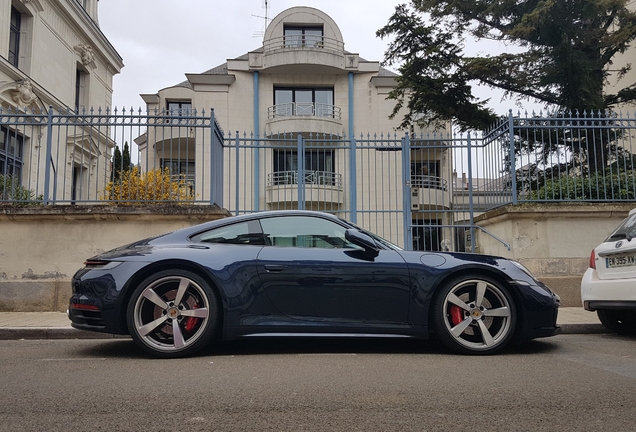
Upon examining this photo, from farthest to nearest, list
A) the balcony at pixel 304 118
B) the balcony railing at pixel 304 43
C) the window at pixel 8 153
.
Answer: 1. the balcony railing at pixel 304 43
2. the balcony at pixel 304 118
3. the window at pixel 8 153

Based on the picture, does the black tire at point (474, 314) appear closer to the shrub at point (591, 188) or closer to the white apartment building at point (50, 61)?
the shrub at point (591, 188)

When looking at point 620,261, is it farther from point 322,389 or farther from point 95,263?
point 95,263

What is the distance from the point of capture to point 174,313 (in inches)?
180

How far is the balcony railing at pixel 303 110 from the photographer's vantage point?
81.1ft

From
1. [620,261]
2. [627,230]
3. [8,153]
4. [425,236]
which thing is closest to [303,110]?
[8,153]

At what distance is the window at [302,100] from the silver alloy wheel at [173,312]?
20886 mm

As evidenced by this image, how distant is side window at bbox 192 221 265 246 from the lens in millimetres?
4855

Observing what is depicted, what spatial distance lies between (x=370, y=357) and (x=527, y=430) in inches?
80.5

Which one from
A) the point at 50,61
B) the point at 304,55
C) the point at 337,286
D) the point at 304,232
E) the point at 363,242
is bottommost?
the point at 337,286

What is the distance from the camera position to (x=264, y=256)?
468cm

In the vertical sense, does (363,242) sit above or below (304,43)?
below

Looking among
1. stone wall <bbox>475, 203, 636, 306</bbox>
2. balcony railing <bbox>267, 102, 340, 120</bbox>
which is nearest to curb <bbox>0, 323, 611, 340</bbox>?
stone wall <bbox>475, 203, 636, 306</bbox>

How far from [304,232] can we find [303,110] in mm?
20567

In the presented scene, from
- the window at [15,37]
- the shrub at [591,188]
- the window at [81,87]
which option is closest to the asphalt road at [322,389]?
the shrub at [591,188]
